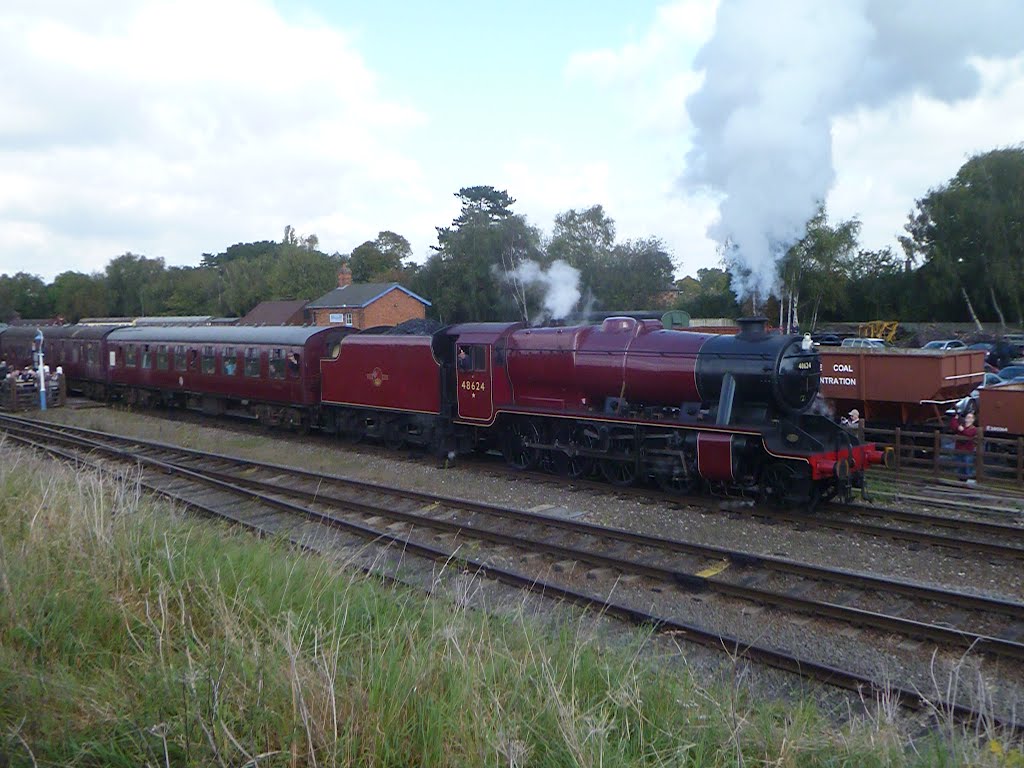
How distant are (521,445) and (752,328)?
5277 mm

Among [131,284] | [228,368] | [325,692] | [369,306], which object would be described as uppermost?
[131,284]

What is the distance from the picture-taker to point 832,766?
386cm

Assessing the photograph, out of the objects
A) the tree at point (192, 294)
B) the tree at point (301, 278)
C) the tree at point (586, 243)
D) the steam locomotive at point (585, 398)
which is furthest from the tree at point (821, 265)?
the tree at point (192, 294)

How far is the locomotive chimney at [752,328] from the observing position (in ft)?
41.3

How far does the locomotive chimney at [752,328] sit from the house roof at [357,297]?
39934 mm

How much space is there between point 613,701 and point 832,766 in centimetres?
109

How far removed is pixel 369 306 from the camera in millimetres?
53062

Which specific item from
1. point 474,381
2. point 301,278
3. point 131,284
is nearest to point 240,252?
point 131,284

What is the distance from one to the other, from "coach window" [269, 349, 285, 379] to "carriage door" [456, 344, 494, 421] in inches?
255

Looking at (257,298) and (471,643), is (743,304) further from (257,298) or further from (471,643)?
(257,298)

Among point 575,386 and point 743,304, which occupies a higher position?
point 743,304

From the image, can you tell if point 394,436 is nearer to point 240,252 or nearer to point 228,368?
point 228,368

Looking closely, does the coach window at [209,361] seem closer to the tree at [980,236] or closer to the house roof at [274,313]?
the house roof at [274,313]

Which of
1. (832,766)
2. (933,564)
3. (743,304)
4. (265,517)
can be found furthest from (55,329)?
(832,766)
